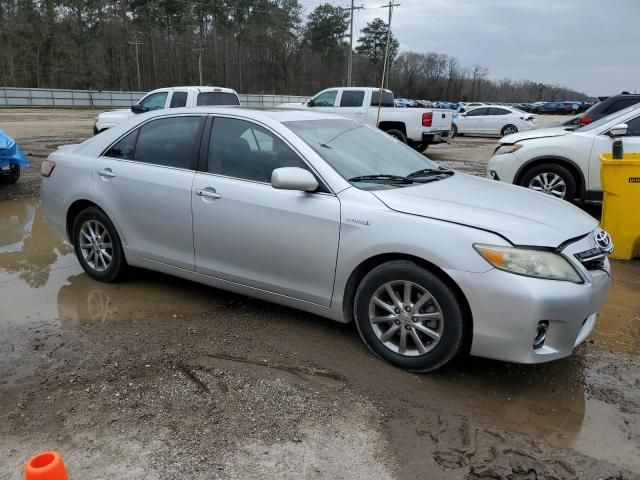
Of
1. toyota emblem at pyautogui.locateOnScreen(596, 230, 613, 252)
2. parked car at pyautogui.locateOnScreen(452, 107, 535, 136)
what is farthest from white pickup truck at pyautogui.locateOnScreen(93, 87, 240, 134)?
parked car at pyautogui.locateOnScreen(452, 107, 535, 136)

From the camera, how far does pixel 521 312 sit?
2.90 meters

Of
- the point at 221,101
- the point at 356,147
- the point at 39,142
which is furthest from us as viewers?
the point at 39,142

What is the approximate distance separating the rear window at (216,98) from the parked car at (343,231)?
770 centimetres

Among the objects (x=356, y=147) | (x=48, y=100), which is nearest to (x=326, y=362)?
(x=356, y=147)

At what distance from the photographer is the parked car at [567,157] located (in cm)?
717

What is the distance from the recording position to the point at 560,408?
307cm

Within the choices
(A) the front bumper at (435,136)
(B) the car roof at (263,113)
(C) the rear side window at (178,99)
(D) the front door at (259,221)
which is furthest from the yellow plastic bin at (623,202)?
(C) the rear side window at (178,99)

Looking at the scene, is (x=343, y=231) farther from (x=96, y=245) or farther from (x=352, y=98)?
(x=352, y=98)

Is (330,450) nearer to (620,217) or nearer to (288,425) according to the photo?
(288,425)

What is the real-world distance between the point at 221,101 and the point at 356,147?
940 cm

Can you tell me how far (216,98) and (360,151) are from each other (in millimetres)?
9337

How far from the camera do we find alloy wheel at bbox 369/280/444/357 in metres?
3.20

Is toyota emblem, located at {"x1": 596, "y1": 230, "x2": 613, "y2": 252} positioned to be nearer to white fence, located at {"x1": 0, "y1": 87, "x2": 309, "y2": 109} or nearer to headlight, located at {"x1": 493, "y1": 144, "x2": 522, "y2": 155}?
headlight, located at {"x1": 493, "y1": 144, "x2": 522, "y2": 155}

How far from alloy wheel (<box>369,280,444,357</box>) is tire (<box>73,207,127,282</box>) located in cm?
255
